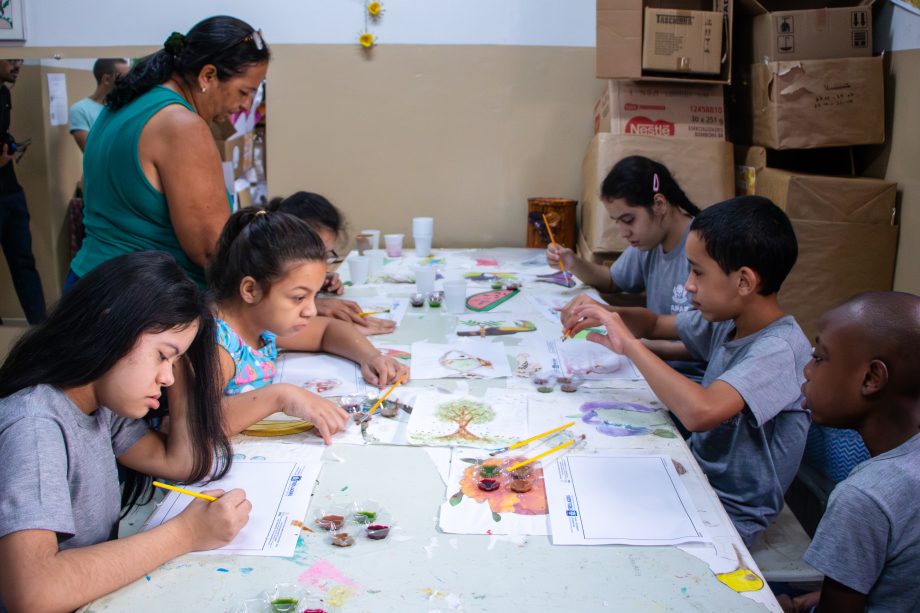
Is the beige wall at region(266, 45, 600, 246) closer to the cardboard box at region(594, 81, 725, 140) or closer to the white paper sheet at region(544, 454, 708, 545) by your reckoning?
the cardboard box at region(594, 81, 725, 140)

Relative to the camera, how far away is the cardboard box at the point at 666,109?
10.0 ft

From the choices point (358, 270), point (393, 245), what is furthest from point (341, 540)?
point (393, 245)

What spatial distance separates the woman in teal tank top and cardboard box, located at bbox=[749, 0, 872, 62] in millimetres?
1869

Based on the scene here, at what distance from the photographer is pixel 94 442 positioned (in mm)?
1201

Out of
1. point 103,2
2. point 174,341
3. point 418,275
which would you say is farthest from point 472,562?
point 103,2

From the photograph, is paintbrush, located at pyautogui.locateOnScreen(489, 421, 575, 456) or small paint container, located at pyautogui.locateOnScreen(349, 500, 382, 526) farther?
paintbrush, located at pyautogui.locateOnScreen(489, 421, 575, 456)

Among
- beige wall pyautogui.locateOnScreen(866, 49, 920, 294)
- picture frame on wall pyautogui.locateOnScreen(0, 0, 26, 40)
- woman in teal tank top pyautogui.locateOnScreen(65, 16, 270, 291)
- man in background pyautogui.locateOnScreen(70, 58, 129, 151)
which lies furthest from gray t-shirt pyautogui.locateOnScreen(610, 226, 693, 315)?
picture frame on wall pyautogui.locateOnScreen(0, 0, 26, 40)

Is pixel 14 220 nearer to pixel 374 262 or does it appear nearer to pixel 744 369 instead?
pixel 374 262

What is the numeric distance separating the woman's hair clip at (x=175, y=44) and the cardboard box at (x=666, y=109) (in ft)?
5.52

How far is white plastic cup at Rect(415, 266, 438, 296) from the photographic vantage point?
259 centimetres

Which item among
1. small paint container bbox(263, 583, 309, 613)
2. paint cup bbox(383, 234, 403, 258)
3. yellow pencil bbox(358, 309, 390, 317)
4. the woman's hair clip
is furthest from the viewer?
paint cup bbox(383, 234, 403, 258)

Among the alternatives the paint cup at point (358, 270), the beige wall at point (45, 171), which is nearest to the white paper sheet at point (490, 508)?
the paint cup at point (358, 270)

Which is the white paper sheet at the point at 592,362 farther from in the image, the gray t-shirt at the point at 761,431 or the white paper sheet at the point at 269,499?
the white paper sheet at the point at 269,499

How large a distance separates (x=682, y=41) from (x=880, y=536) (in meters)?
2.25
